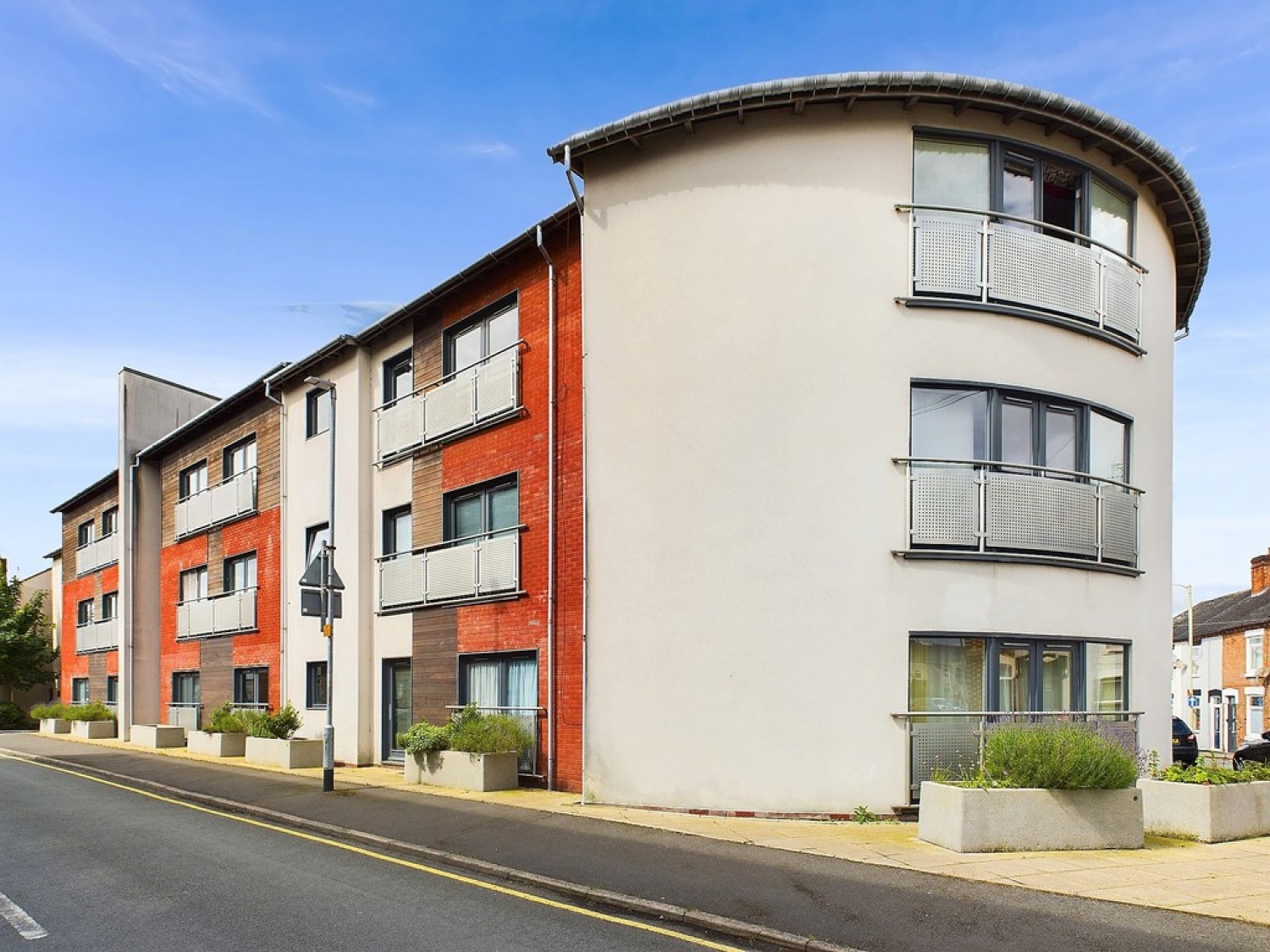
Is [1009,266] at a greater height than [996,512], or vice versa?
[1009,266]

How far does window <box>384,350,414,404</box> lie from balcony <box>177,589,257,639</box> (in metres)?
7.92

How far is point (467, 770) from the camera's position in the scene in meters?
15.4

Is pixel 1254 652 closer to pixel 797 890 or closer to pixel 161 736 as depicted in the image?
pixel 161 736

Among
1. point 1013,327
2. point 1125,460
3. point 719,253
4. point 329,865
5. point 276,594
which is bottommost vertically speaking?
point 329,865

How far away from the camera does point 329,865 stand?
1000cm

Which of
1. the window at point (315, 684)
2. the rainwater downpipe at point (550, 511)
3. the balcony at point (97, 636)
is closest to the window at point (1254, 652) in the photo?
the window at point (315, 684)

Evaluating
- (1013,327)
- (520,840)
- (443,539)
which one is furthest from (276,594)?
(1013,327)

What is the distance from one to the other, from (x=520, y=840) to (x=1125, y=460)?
965 centimetres

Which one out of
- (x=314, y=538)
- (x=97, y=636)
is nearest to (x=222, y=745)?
(x=314, y=538)

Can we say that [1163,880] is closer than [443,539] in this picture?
Yes

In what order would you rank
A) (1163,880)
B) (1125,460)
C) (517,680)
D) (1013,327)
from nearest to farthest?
(1163,880), (1013,327), (1125,460), (517,680)

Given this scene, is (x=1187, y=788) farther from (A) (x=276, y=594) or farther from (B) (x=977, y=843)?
(A) (x=276, y=594)

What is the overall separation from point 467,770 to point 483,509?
4459mm

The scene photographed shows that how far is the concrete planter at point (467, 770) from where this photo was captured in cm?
1511
